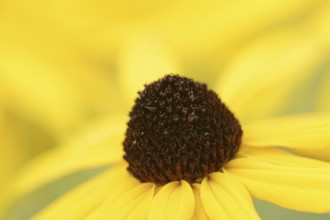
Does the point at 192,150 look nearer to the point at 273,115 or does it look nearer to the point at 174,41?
the point at 273,115

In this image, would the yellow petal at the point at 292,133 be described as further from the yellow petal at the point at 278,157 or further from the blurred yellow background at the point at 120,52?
the blurred yellow background at the point at 120,52

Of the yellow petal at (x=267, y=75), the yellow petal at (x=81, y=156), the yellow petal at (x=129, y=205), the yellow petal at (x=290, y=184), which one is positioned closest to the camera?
the yellow petal at (x=290, y=184)

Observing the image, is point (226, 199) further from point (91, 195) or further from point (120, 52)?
point (120, 52)

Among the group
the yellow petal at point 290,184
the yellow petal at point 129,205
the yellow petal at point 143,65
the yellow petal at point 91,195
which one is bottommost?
the yellow petal at point 290,184

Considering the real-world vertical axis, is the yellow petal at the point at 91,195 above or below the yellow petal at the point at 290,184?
above

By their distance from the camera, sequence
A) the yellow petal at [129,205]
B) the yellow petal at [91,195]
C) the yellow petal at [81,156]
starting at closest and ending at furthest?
the yellow petal at [129,205], the yellow petal at [91,195], the yellow petal at [81,156]

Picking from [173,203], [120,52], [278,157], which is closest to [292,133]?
[278,157]

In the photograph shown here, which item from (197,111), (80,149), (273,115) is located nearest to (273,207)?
(273,115)

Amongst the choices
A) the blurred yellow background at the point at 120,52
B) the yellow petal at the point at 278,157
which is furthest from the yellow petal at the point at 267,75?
the yellow petal at the point at 278,157
